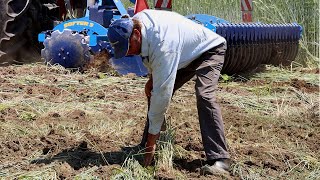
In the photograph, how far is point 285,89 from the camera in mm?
7238

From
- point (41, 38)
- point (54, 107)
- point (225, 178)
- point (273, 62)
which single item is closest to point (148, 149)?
point (225, 178)

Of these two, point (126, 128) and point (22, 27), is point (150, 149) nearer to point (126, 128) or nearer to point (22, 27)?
point (126, 128)

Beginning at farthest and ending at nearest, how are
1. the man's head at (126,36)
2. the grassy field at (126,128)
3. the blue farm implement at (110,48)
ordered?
the blue farm implement at (110,48), the grassy field at (126,128), the man's head at (126,36)

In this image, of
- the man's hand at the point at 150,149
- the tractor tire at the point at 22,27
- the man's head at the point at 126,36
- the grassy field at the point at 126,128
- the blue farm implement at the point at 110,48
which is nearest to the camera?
the man's head at the point at 126,36

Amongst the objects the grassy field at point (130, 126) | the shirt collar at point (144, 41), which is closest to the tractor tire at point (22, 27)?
the grassy field at point (130, 126)

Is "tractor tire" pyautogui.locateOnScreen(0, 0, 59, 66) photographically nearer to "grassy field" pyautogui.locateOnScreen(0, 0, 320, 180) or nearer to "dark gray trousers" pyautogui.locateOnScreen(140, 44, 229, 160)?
"grassy field" pyautogui.locateOnScreen(0, 0, 320, 180)

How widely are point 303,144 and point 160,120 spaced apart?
156 centimetres

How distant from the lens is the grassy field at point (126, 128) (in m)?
4.29

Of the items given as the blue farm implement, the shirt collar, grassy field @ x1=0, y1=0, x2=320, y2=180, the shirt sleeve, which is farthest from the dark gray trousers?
the blue farm implement

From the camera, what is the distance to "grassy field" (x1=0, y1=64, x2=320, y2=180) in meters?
4.29

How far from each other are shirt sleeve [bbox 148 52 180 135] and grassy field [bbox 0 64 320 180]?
1.40ft

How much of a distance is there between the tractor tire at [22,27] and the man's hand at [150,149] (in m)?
3.93

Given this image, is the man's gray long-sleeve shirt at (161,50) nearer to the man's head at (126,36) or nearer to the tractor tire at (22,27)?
the man's head at (126,36)

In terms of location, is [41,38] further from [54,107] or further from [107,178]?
[107,178]
